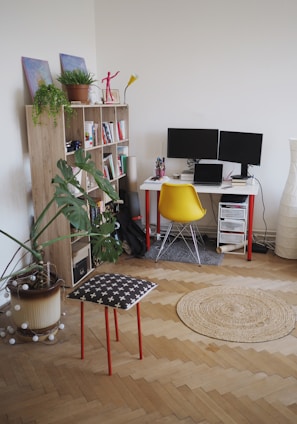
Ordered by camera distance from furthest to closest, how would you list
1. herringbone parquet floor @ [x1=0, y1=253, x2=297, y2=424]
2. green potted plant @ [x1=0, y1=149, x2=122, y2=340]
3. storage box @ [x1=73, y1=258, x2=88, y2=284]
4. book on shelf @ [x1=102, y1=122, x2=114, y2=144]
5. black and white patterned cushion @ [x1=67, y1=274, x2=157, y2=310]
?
1. book on shelf @ [x1=102, y1=122, x2=114, y2=144]
2. storage box @ [x1=73, y1=258, x2=88, y2=284]
3. green potted plant @ [x1=0, y1=149, x2=122, y2=340]
4. black and white patterned cushion @ [x1=67, y1=274, x2=157, y2=310]
5. herringbone parquet floor @ [x1=0, y1=253, x2=297, y2=424]

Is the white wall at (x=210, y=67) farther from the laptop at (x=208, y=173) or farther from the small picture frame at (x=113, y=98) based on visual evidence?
the laptop at (x=208, y=173)

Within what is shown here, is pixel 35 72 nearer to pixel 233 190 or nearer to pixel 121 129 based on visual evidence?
pixel 121 129

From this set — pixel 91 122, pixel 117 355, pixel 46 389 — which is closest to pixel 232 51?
pixel 91 122

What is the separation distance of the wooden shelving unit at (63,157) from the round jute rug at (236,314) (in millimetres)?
992

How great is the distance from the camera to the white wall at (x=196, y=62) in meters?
4.26

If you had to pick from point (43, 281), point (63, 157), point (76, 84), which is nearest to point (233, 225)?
point (63, 157)

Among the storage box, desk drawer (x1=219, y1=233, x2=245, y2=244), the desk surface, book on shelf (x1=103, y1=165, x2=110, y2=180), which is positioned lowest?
the storage box

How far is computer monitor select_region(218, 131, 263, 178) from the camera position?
14.1ft

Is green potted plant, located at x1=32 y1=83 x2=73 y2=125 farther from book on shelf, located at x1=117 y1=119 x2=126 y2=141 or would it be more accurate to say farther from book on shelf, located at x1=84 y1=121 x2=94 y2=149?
book on shelf, located at x1=117 y1=119 x2=126 y2=141

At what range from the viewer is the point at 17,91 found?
A: 3318 millimetres

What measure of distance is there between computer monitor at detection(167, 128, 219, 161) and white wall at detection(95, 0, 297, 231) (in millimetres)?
160

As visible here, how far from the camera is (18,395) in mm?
2344

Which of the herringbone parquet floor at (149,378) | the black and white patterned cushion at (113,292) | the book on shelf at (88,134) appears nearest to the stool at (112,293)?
the black and white patterned cushion at (113,292)

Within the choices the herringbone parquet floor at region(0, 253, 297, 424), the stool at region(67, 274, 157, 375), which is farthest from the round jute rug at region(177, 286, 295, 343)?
the stool at region(67, 274, 157, 375)
